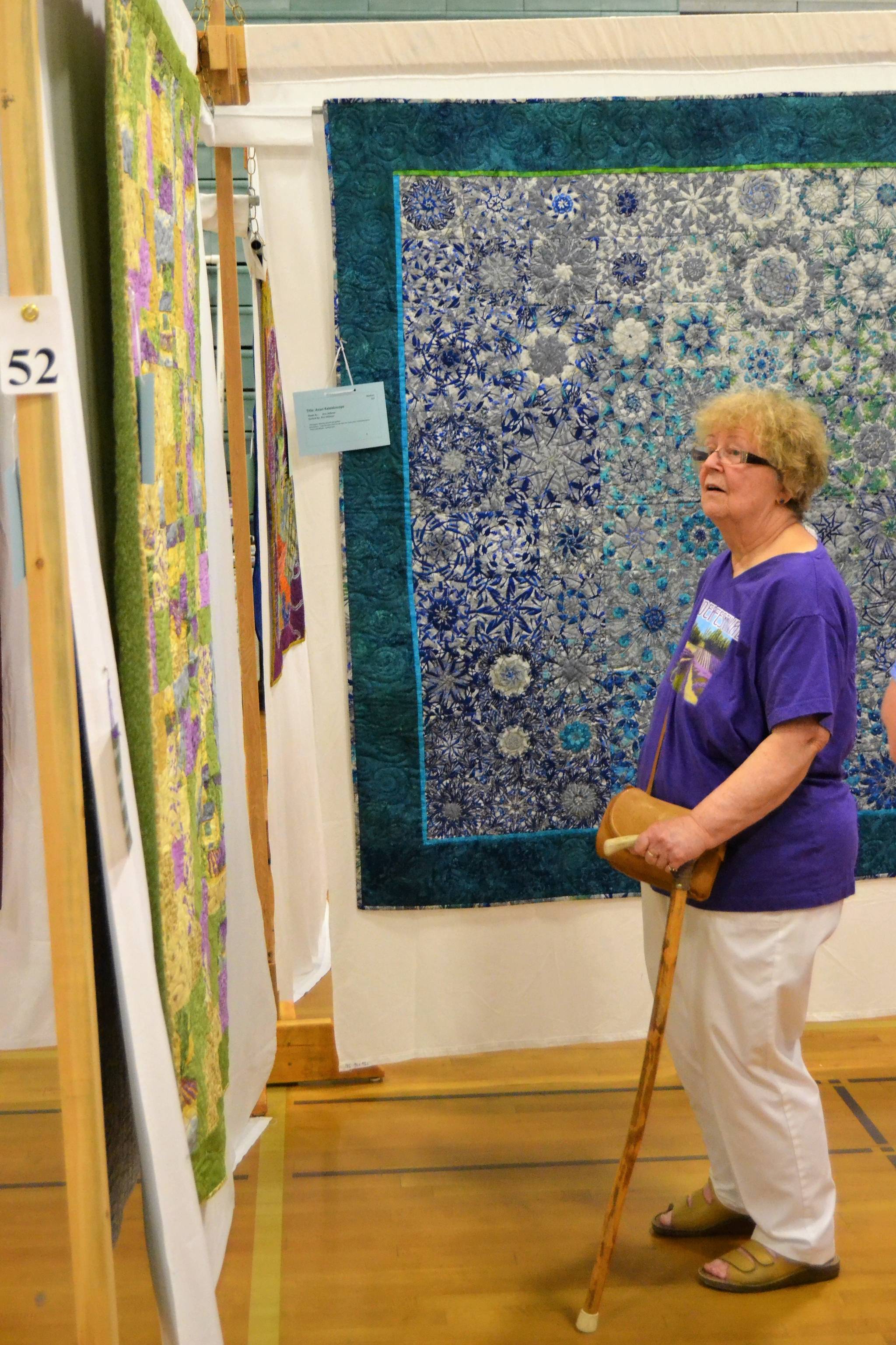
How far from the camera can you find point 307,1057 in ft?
9.40

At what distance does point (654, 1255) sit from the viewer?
223cm

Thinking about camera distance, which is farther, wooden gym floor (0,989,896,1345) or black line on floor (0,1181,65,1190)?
black line on floor (0,1181,65,1190)

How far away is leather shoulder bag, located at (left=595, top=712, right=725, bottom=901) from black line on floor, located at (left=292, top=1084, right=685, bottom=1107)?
0.93m

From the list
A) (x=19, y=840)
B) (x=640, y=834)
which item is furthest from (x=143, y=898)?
(x=19, y=840)

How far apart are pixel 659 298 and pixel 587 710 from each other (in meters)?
0.92

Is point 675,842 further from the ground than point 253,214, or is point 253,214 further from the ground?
point 253,214

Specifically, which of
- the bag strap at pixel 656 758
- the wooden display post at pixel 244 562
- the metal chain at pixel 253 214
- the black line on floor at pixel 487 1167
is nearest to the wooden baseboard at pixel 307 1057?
the wooden display post at pixel 244 562

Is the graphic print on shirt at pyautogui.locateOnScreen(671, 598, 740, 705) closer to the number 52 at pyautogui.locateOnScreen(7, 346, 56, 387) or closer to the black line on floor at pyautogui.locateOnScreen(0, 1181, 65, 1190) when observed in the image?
the number 52 at pyautogui.locateOnScreen(7, 346, 56, 387)

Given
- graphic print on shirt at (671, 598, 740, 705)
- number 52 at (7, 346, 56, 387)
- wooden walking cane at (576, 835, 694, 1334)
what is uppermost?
number 52 at (7, 346, 56, 387)

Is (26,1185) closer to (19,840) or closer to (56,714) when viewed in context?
(19,840)

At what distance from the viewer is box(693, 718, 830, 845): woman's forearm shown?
1896mm

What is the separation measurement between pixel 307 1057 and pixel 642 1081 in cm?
111

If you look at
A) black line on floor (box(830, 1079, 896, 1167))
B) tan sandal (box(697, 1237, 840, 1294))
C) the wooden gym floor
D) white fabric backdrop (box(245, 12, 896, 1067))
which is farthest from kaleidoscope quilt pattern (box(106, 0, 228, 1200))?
black line on floor (box(830, 1079, 896, 1167))

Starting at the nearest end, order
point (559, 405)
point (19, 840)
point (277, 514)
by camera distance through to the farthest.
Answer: point (19, 840)
point (559, 405)
point (277, 514)
